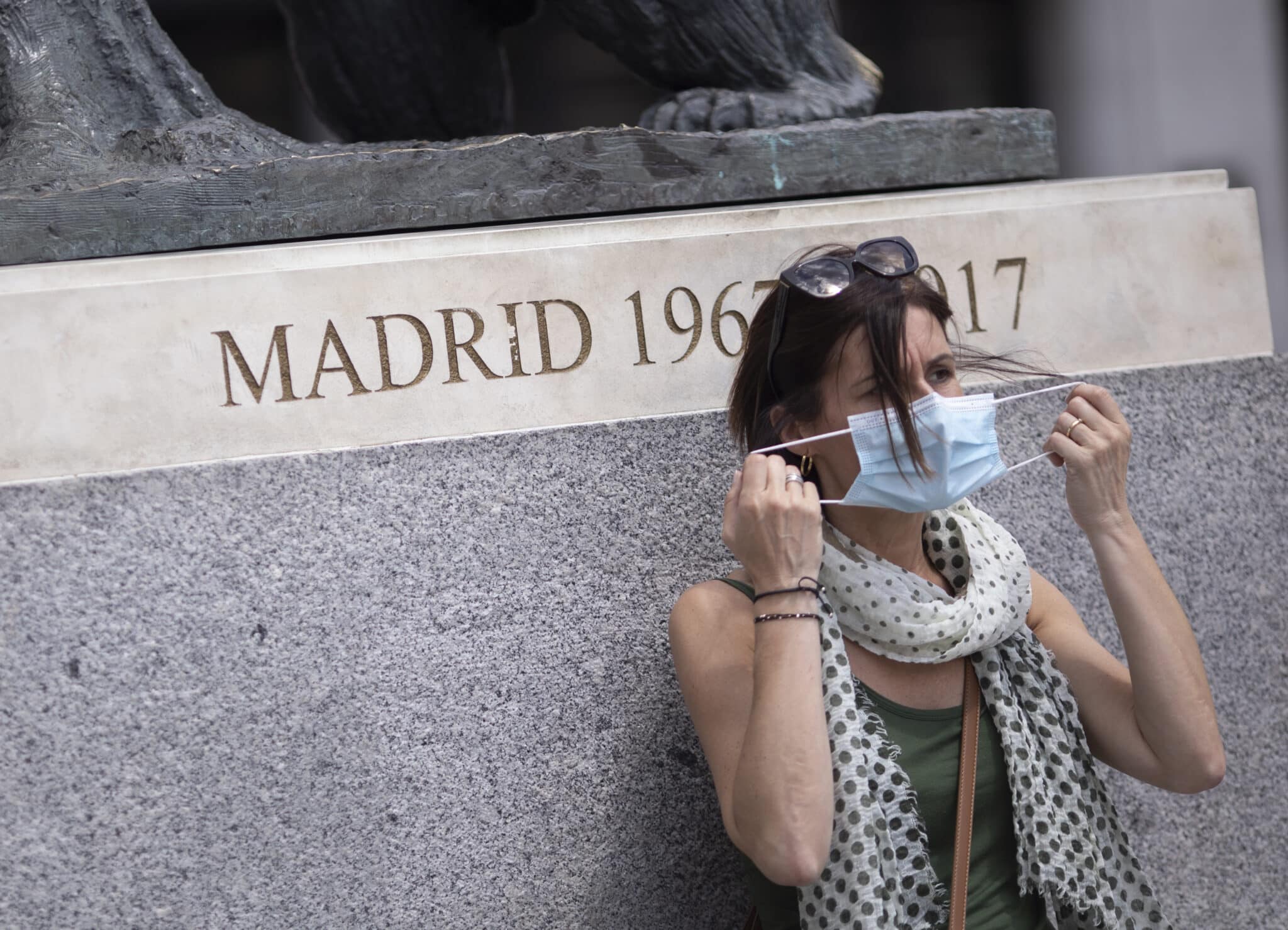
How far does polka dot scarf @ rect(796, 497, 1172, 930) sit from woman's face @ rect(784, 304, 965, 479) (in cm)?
12

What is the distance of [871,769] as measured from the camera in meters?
1.84

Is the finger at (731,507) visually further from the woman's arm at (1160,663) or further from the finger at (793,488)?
the woman's arm at (1160,663)

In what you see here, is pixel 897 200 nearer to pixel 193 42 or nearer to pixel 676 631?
pixel 676 631

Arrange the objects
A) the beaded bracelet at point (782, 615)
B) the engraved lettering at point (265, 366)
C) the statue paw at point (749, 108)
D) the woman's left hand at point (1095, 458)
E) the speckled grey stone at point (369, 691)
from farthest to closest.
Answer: the statue paw at point (749, 108), the engraved lettering at point (265, 366), the speckled grey stone at point (369, 691), the woman's left hand at point (1095, 458), the beaded bracelet at point (782, 615)

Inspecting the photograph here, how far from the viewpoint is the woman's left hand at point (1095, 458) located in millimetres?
1995

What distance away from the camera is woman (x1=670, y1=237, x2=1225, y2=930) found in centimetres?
178

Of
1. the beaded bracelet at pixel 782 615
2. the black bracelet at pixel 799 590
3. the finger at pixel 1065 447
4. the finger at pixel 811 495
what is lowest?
the beaded bracelet at pixel 782 615

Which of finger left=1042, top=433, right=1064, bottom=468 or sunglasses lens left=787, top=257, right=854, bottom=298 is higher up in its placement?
sunglasses lens left=787, top=257, right=854, bottom=298

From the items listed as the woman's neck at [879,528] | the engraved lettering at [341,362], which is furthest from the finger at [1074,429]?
the engraved lettering at [341,362]

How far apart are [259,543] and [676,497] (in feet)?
2.24

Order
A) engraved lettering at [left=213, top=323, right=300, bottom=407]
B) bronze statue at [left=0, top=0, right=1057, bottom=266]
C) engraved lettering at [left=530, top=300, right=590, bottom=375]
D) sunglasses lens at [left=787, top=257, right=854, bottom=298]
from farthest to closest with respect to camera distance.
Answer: bronze statue at [left=0, top=0, right=1057, bottom=266] → engraved lettering at [left=530, top=300, right=590, bottom=375] → engraved lettering at [left=213, top=323, right=300, bottom=407] → sunglasses lens at [left=787, top=257, right=854, bottom=298]

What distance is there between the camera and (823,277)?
6.16ft

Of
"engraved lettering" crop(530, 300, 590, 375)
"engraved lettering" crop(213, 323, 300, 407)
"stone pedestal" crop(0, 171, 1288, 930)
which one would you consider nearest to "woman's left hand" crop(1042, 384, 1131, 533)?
"stone pedestal" crop(0, 171, 1288, 930)

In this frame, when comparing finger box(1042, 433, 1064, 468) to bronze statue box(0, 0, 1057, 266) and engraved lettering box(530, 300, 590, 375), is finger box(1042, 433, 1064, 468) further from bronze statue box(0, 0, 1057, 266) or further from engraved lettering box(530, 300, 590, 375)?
bronze statue box(0, 0, 1057, 266)
